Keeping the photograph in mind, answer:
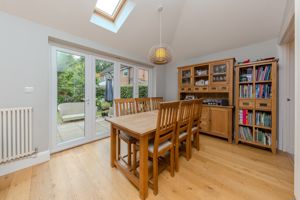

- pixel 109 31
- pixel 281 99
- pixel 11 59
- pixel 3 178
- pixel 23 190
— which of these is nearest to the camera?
pixel 23 190

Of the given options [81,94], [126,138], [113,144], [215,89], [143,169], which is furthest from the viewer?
[215,89]

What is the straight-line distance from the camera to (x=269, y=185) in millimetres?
1545

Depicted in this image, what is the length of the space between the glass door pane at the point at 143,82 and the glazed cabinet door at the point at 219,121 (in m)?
2.02

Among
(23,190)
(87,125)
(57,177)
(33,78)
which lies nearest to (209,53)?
(87,125)

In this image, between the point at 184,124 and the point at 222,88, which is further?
the point at 222,88

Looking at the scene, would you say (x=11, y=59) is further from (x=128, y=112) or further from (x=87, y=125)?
(x=128, y=112)

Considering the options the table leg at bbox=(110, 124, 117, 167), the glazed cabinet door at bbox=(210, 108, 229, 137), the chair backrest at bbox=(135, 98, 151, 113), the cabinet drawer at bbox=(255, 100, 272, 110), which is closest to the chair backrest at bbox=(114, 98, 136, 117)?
the chair backrest at bbox=(135, 98, 151, 113)

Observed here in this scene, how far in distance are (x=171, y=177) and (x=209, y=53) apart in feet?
10.4

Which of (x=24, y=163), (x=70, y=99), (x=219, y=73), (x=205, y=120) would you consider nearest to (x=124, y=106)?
(x=70, y=99)

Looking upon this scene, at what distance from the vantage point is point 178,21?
9.70ft

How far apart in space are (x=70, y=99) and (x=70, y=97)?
40 millimetres

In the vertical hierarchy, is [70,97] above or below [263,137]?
above

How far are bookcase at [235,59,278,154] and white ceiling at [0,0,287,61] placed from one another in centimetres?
72

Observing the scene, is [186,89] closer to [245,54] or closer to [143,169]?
[245,54]
